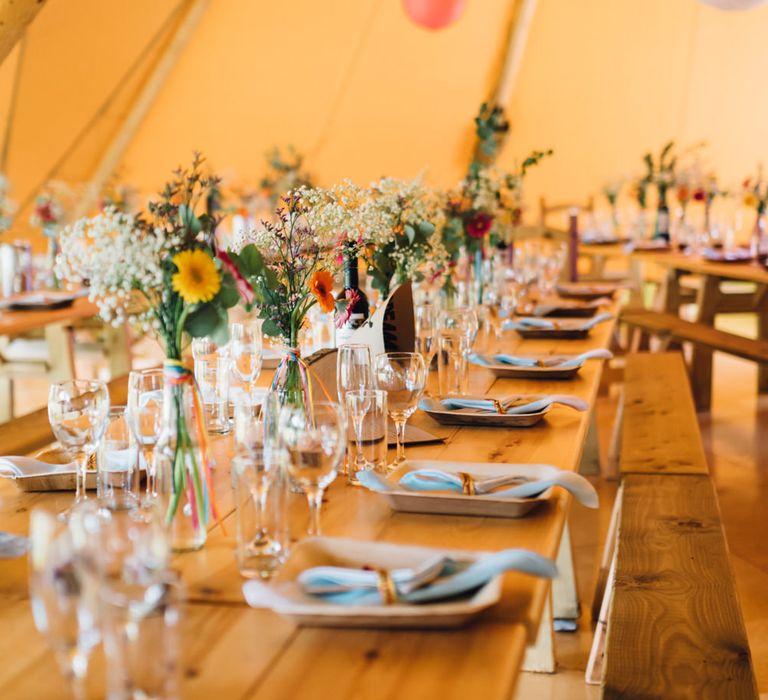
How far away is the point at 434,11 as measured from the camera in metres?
6.61

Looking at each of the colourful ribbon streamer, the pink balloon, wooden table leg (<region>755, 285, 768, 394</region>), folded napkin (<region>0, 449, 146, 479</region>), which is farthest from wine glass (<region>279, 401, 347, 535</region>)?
the pink balloon

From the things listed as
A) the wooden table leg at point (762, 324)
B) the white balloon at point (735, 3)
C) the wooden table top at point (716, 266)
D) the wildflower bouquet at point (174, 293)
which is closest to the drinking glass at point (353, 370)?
the wildflower bouquet at point (174, 293)

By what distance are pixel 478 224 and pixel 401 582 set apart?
262 centimetres

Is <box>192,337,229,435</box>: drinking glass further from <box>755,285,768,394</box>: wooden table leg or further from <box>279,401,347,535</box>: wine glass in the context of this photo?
<box>755,285,768,394</box>: wooden table leg

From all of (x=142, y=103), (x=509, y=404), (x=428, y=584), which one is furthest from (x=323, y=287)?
(x=142, y=103)

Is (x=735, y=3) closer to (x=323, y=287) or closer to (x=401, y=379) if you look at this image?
(x=323, y=287)

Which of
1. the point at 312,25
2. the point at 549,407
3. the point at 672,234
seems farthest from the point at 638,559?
the point at 312,25

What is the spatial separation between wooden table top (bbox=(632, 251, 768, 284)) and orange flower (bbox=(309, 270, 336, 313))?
124 inches

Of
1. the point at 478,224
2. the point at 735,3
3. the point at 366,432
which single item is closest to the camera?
the point at 366,432

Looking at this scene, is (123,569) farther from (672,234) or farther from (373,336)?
(672,234)

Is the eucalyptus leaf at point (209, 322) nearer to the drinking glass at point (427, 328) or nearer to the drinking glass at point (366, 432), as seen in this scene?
the drinking glass at point (366, 432)

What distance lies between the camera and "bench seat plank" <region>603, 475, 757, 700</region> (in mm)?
1608

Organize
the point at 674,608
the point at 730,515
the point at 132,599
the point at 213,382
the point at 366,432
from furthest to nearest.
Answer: the point at 730,515 < the point at 213,382 < the point at 674,608 < the point at 366,432 < the point at 132,599

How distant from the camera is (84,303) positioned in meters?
4.62
